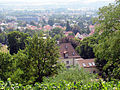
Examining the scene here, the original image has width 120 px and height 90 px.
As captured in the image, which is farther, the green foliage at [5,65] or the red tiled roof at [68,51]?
the red tiled roof at [68,51]

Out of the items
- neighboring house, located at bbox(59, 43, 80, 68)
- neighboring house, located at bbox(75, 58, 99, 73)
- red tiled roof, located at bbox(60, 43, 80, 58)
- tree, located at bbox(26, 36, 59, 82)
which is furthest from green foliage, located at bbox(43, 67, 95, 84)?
red tiled roof, located at bbox(60, 43, 80, 58)

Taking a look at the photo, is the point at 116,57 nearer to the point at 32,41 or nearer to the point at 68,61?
the point at 32,41

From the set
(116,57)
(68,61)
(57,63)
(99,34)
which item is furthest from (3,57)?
(68,61)

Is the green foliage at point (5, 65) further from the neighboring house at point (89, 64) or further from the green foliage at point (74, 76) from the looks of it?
the neighboring house at point (89, 64)

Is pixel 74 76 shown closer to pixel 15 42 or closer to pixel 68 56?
pixel 68 56

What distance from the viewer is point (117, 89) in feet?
17.9

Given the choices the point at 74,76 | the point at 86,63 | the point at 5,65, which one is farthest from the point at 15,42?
the point at 74,76

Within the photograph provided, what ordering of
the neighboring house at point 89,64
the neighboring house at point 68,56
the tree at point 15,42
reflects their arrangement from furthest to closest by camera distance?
the tree at point 15,42
the neighboring house at point 68,56
the neighboring house at point 89,64

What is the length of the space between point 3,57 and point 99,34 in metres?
6.34

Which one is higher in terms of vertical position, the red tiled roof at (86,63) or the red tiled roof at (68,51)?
the red tiled roof at (68,51)

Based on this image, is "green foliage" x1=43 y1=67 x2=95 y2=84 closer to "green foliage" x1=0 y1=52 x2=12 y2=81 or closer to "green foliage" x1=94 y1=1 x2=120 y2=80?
"green foliage" x1=94 y1=1 x2=120 y2=80

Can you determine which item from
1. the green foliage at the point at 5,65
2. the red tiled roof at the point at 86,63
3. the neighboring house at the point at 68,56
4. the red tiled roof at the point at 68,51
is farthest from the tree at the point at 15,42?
the green foliage at the point at 5,65

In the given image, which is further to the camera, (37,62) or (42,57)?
(42,57)

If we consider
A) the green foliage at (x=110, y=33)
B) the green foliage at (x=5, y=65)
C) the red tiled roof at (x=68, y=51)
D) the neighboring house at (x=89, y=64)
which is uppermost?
the green foliage at (x=110, y=33)
